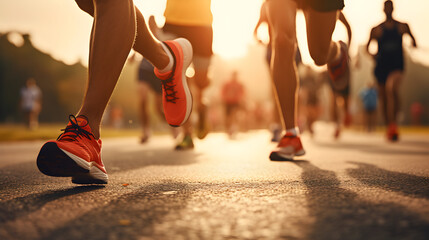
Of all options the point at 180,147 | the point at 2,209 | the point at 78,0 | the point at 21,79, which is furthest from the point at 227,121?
the point at 21,79

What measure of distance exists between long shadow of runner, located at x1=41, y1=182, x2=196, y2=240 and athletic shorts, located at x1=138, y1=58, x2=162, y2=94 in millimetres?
4768

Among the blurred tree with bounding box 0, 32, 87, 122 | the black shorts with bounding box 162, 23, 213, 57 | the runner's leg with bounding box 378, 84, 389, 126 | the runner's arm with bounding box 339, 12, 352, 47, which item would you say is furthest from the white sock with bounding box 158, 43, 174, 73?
the blurred tree with bounding box 0, 32, 87, 122

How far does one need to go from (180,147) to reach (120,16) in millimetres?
3087

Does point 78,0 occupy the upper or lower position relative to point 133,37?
upper

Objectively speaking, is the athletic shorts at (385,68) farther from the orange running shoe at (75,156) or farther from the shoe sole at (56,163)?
the shoe sole at (56,163)

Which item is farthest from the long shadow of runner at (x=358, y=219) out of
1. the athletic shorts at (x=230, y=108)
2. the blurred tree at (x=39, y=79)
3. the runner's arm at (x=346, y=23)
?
the blurred tree at (x=39, y=79)

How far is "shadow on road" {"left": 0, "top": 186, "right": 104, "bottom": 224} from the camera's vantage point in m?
1.16

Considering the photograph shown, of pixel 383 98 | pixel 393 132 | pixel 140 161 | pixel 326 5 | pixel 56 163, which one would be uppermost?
pixel 326 5

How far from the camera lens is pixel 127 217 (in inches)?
43.8

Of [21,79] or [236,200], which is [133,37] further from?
[21,79]

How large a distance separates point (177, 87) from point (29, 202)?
1159 mm

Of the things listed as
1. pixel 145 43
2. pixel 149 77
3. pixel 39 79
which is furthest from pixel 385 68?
pixel 39 79

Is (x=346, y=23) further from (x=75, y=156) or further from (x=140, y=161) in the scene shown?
(x=75, y=156)

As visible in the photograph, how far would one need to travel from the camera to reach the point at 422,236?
2.98 ft
